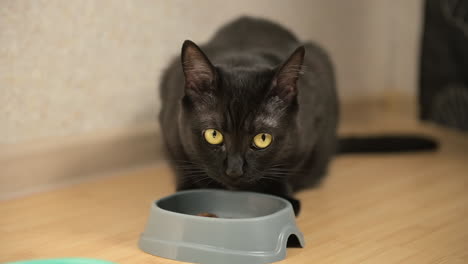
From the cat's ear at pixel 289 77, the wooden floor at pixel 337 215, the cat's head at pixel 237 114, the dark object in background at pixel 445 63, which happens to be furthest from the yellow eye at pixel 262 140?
the dark object in background at pixel 445 63

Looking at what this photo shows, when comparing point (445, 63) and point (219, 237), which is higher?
point (445, 63)

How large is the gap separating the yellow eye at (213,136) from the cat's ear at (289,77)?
0.18 m

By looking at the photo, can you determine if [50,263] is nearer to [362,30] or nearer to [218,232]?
[218,232]

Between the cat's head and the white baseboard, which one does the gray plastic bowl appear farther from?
the white baseboard

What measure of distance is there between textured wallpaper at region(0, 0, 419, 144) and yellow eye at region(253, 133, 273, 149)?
0.86 meters

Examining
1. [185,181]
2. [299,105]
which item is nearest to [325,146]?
[299,105]

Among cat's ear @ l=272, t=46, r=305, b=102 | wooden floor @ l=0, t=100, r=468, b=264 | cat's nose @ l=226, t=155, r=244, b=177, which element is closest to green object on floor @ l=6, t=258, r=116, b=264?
wooden floor @ l=0, t=100, r=468, b=264

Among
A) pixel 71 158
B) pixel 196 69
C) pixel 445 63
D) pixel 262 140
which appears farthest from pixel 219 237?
pixel 445 63

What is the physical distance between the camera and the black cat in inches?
58.9

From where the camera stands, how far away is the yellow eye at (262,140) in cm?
151

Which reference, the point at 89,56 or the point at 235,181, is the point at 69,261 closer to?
the point at 235,181

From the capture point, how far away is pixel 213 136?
1524 mm

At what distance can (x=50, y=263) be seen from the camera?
1.29 m

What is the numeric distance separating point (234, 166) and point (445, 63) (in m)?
1.48
